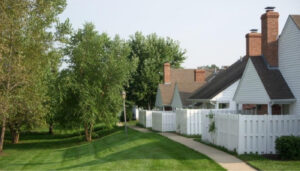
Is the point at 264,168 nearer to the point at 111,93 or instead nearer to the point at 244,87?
the point at 244,87

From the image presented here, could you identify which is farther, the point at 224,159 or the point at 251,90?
the point at 251,90

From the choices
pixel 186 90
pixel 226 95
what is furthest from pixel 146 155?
pixel 186 90

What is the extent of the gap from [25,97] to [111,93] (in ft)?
41.8

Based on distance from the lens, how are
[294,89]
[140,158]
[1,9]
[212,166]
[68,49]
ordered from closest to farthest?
[212,166], [140,158], [294,89], [1,9], [68,49]

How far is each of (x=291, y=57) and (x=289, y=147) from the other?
534 centimetres

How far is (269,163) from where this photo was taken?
1262cm

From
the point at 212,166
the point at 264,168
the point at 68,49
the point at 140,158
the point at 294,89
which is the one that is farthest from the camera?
the point at 68,49

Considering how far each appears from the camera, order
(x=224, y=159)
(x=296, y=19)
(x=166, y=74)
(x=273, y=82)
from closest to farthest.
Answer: (x=224, y=159) → (x=296, y=19) → (x=273, y=82) → (x=166, y=74)

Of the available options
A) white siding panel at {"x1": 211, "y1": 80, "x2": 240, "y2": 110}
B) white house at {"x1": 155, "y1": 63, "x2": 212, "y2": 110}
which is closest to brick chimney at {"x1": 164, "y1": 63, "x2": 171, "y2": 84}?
white house at {"x1": 155, "y1": 63, "x2": 212, "y2": 110}

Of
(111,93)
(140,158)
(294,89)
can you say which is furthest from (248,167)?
(111,93)

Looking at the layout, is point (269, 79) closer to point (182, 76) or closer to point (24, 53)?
point (24, 53)

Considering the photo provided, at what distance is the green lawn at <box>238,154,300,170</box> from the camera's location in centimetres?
1178

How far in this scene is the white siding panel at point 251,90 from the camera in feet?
57.9

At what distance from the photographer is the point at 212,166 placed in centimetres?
1252
